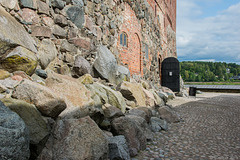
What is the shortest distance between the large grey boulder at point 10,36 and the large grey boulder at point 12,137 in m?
1.11

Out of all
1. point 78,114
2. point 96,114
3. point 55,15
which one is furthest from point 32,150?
point 55,15

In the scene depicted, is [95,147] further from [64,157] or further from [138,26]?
[138,26]

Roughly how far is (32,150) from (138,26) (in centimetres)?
651

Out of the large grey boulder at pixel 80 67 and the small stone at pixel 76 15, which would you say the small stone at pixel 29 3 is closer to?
the small stone at pixel 76 15

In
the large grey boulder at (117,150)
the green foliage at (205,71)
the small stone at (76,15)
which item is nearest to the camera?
the large grey boulder at (117,150)

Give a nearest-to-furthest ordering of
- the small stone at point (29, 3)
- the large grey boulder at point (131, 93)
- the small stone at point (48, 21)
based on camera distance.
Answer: the small stone at point (29, 3) < the small stone at point (48, 21) < the large grey boulder at point (131, 93)

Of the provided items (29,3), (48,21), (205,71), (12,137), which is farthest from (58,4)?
(205,71)

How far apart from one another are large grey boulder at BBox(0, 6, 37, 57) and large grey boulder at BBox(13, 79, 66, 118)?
63 cm

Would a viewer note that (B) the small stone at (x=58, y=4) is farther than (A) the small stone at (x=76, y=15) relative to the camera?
No

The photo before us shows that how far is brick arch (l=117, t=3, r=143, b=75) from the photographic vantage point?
19.6 feet

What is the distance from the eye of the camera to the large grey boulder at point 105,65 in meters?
4.16

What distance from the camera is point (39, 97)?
181 cm

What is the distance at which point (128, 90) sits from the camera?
13.4 feet

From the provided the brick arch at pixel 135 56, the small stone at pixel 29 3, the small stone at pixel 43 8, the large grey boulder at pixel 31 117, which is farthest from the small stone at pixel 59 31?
the brick arch at pixel 135 56
